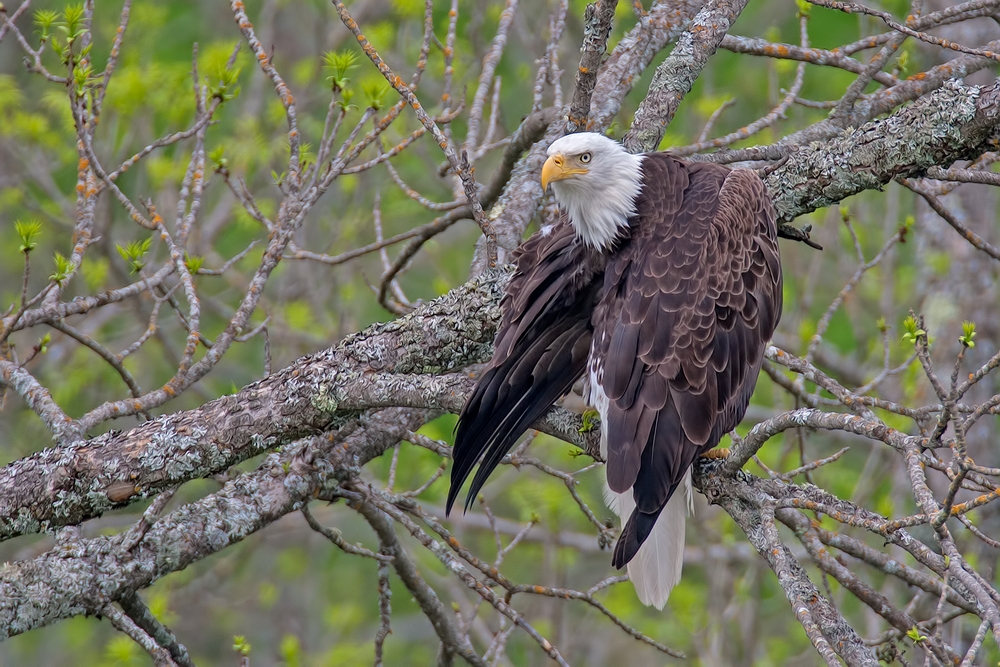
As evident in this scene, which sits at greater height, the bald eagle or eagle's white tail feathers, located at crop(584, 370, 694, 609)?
the bald eagle

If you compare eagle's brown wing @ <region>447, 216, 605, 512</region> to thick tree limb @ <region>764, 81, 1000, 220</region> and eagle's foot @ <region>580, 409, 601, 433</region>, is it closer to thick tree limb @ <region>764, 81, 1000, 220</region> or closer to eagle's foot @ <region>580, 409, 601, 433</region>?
eagle's foot @ <region>580, 409, 601, 433</region>

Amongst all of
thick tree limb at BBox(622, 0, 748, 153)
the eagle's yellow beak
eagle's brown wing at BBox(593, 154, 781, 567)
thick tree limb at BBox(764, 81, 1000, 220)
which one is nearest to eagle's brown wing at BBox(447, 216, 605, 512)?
eagle's brown wing at BBox(593, 154, 781, 567)

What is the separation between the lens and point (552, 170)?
366cm

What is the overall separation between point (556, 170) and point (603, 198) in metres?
0.20

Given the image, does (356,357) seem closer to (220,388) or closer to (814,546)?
(814,546)

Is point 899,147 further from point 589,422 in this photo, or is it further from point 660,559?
point 660,559

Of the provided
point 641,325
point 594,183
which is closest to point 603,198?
point 594,183

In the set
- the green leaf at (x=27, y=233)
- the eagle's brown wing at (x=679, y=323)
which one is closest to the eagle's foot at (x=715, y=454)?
the eagle's brown wing at (x=679, y=323)

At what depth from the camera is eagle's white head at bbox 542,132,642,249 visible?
366 cm

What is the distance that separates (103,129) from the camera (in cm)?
803

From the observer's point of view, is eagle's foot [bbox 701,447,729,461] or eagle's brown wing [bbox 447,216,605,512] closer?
eagle's brown wing [bbox 447,216,605,512]

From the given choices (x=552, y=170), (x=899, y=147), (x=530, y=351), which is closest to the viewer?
(x=899, y=147)

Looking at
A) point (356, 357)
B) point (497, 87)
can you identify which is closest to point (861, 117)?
point (497, 87)

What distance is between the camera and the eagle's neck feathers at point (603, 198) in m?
3.65
